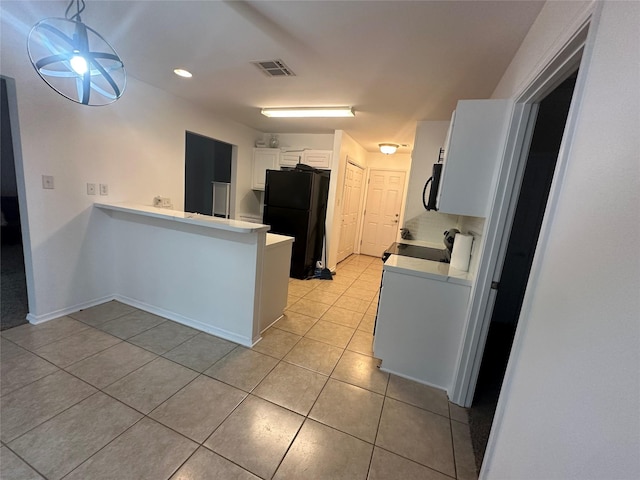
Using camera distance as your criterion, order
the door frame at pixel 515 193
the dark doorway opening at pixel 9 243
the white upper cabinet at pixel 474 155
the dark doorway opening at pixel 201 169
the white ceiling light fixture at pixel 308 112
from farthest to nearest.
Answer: the dark doorway opening at pixel 201 169 → the white ceiling light fixture at pixel 308 112 → the dark doorway opening at pixel 9 243 → the white upper cabinet at pixel 474 155 → the door frame at pixel 515 193

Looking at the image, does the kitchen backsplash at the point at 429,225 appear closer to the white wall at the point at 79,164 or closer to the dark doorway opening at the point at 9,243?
the white wall at the point at 79,164

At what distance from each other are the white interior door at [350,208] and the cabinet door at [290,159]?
90 centimetres

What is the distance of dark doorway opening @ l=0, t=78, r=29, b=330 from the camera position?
2.20m

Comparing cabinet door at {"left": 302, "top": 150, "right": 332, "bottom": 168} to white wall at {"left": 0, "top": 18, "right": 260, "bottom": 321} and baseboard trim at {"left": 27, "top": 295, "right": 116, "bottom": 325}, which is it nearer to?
white wall at {"left": 0, "top": 18, "right": 260, "bottom": 321}

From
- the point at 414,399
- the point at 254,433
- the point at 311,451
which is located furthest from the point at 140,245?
the point at 414,399

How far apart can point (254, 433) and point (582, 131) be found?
Result: 199cm

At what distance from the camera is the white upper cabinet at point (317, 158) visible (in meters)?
4.45

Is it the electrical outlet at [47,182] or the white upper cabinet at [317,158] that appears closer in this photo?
the electrical outlet at [47,182]

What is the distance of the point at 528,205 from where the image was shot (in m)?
2.88

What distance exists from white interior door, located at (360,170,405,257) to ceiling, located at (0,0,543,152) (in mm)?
2934

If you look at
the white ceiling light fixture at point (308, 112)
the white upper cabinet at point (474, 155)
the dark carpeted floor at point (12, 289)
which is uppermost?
the white ceiling light fixture at point (308, 112)

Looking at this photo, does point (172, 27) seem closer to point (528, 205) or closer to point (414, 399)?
point (414, 399)

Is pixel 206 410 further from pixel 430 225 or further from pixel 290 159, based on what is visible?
pixel 290 159

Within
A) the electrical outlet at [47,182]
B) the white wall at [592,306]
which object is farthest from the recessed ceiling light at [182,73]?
the white wall at [592,306]
